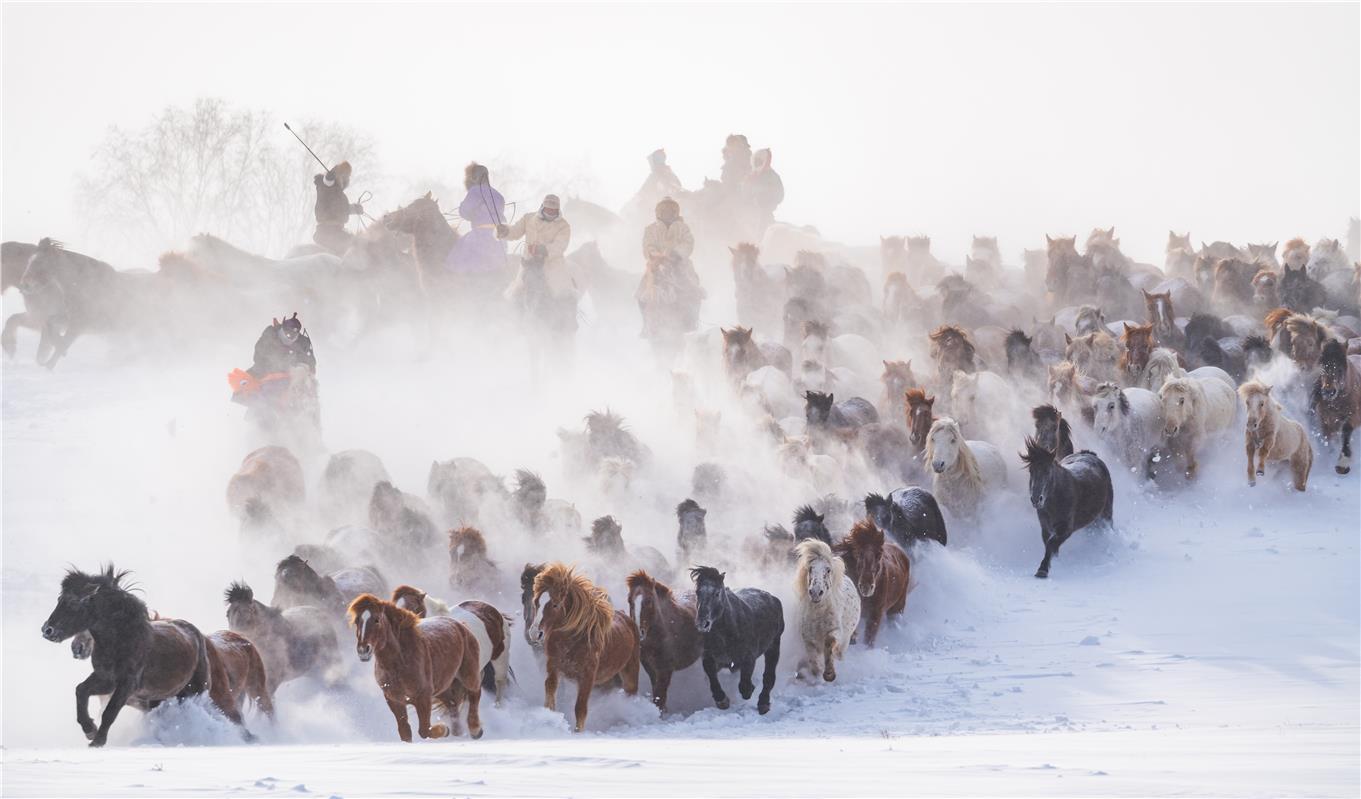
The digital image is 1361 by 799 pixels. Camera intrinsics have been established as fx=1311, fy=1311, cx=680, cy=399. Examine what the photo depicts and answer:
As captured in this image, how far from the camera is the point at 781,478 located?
16.2 meters

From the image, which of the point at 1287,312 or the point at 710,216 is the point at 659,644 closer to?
the point at 1287,312

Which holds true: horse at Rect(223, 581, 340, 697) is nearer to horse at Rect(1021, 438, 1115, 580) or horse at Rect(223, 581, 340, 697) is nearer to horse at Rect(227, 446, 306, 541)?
horse at Rect(227, 446, 306, 541)

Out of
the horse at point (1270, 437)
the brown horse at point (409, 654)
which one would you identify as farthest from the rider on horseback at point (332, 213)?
the brown horse at point (409, 654)

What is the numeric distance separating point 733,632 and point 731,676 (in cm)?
90

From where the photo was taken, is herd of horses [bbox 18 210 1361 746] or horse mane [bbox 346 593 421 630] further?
herd of horses [bbox 18 210 1361 746]

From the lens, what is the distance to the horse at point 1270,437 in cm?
1642

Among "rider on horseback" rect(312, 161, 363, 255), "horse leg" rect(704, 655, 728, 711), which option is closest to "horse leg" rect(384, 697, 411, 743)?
"horse leg" rect(704, 655, 728, 711)

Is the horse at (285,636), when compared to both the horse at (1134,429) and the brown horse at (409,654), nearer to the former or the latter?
the brown horse at (409,654)

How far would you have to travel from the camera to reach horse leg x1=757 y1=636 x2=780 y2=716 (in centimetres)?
995

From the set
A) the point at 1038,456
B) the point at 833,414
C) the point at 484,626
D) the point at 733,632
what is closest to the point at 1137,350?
the point at 833,414

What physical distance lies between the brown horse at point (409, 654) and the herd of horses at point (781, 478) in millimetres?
20

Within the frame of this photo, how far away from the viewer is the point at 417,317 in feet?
79.7

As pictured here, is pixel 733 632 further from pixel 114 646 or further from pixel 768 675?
pixel 114 646

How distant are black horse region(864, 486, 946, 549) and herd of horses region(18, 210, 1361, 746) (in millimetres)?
31
